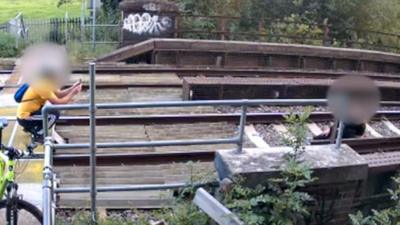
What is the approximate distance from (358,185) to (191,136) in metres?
5.60

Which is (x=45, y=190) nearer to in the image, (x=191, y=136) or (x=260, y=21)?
(x=191, y=136)

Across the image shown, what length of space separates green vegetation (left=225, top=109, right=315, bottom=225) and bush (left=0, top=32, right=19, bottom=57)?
16.1m

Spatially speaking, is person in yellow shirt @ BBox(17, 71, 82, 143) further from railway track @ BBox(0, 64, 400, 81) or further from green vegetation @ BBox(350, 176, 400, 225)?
railway track @ BBox(0, 64, 400, 81)

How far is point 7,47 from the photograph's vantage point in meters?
19.8

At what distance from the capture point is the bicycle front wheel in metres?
5.58

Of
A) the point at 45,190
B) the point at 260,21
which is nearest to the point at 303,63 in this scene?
the point at 260,21

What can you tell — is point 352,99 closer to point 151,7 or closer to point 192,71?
point 192,71

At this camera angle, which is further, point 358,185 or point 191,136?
point 191,136

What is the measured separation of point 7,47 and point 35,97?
13096 millimetres

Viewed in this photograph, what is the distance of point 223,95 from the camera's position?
573 inches

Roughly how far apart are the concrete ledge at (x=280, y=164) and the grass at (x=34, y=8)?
2814cm

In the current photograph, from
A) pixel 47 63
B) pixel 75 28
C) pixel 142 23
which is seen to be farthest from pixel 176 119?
pixel 75 28

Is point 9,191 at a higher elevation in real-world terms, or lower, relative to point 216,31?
lower

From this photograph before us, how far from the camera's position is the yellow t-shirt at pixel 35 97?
712 centimetres
